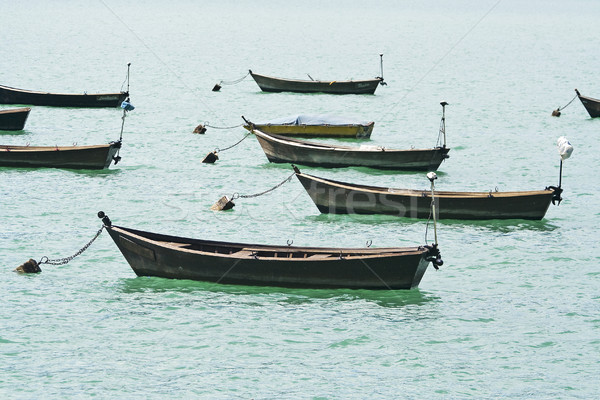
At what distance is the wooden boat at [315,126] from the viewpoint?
4600 cm

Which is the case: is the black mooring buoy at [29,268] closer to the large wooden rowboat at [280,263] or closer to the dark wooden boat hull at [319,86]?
the large wooden rowboat at [280,263]

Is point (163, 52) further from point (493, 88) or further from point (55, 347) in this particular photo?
point (55, 347)

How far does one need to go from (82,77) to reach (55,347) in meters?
60.5

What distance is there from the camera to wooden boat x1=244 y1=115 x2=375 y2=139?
4600 centimetres

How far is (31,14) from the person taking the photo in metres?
176

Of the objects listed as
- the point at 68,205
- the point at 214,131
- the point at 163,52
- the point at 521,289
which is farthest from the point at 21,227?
the point at 163,52

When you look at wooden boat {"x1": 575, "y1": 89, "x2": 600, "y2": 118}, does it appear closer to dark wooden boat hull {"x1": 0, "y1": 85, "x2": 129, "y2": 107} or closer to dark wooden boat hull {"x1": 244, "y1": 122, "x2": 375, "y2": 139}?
dark wooden boat hull {"x1": 244, "y1": 122, "x2": 375, "y2": 139}

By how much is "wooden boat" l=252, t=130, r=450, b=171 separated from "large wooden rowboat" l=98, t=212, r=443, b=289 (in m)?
14.7

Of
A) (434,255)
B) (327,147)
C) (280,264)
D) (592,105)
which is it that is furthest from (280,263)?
(592,105)

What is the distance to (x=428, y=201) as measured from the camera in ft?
105

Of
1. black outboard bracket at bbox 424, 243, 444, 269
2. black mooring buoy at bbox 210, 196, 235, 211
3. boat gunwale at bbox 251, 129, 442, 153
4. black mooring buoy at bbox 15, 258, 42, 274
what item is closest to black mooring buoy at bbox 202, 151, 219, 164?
boat gunwale at bbox 251, 129, 442, 153

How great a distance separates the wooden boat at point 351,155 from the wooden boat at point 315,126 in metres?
3.64

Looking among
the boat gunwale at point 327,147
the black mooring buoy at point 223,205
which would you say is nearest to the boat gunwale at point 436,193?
the black mooring buoy at point 223,205

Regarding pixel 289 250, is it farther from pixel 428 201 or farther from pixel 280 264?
pixel 428 201
